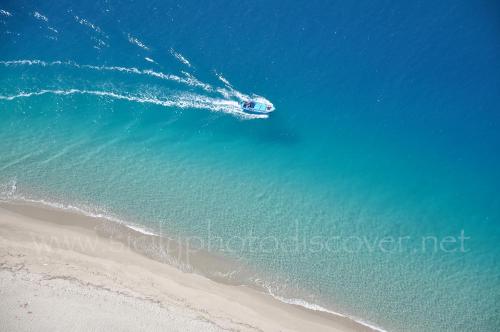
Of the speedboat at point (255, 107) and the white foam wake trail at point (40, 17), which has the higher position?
the white foam wake trail at point (40, 17)

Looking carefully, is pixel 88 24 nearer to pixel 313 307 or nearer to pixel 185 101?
pixel 185 101

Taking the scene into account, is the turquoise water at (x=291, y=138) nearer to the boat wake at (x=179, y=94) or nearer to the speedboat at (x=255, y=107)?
the boat wake at (x=179, y=94)

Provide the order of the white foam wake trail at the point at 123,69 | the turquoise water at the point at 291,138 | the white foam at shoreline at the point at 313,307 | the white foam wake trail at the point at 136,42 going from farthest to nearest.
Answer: the white foam wake trail at the point at 136,42, the white foam wake trail at the point at 123,69, the turquoise water at the point at 291,138, the white foam at shoreline at the point at 313,307

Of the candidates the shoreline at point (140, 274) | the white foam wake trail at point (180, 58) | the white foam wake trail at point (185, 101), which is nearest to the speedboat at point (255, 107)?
the white foam wake trail at point (185, 101)

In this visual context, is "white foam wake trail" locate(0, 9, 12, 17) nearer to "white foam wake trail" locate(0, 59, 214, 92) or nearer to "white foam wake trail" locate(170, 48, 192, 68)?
"white foam wake trail" locate(0, 59, 214, 92)

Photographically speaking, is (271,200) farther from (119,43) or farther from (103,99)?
(119,43)

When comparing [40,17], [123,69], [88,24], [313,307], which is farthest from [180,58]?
[313,307]

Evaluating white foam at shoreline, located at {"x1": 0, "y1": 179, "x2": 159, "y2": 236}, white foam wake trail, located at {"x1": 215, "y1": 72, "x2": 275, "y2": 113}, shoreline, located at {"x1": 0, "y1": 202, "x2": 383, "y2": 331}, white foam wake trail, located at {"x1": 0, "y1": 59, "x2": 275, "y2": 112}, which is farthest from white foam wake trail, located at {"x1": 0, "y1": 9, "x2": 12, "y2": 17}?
white foam wake trail, located at {"x1": 215, "y1": 72, "x2": 275, "y2": 113}
